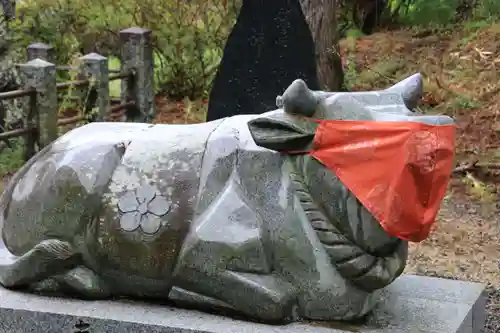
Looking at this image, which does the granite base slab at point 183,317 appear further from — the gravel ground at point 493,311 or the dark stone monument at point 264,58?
the dark stone monument at point 264,58

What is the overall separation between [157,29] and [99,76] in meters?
2.75

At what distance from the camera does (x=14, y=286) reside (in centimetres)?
360

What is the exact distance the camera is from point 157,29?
12445 mm

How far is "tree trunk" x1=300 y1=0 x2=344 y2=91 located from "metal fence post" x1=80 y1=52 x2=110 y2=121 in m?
2.46

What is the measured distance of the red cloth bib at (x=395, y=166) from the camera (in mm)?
3014

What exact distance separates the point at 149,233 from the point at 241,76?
3.46m

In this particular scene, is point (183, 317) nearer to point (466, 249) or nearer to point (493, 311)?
point (493, 311)

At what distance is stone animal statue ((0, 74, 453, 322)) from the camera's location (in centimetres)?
316

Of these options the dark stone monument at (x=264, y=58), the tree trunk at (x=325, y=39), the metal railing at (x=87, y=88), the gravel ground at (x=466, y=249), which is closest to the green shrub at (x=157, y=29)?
the metal railing at (x=87, y=88)

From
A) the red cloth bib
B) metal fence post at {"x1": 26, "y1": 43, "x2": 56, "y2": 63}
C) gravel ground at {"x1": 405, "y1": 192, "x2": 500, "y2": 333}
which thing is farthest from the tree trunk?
the red cloth bib

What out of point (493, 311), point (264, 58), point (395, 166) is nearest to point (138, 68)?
point (264, 58)

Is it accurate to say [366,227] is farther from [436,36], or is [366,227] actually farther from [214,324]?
[436,36]

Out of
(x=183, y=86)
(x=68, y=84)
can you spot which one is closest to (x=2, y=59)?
(x=68, y=84)

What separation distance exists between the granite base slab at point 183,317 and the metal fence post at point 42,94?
18.5 ft
